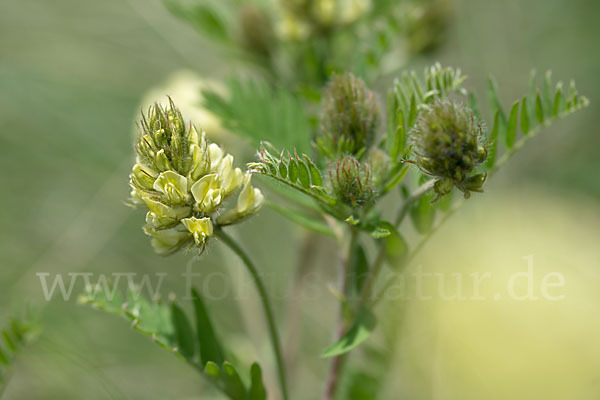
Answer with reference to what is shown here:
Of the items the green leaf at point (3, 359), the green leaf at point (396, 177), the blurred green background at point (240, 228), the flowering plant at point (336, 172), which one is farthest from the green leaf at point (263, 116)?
the green leaf at point (3, 359)

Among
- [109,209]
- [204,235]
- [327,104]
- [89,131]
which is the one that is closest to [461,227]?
[327,104]

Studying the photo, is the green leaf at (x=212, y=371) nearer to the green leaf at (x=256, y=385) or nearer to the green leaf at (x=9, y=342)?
the green leaf at (x=256, y=385)

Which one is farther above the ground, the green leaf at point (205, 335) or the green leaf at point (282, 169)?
the green leaf at point (282, 169)

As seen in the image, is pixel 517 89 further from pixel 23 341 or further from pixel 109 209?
pixel 23 341

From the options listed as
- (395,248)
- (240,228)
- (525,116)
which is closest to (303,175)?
(395,248)

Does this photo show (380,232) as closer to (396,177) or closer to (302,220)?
(396,177)

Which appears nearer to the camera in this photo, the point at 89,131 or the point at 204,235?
the point at 204,235

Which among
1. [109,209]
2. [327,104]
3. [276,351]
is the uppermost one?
[109,209]
